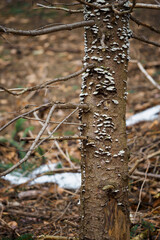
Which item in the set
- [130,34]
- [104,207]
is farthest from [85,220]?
[130,34]

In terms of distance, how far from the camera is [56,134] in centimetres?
461

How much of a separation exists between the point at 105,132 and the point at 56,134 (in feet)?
9.42

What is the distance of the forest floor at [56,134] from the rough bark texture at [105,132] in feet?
0.91

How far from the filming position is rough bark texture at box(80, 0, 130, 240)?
1780 mm

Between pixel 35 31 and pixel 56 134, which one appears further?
pixel 56 134

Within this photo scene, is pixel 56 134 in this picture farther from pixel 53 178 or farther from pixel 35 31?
pixel 35 31

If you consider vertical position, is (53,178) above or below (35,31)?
below

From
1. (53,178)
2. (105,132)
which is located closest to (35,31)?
(105,132)

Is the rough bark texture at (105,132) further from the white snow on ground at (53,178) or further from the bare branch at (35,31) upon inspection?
the white snow on ground at (53,178)

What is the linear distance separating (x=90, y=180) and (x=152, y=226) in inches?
31.5

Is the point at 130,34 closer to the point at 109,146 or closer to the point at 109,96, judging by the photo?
the point at 109,96

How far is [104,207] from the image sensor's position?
1810 millimetres

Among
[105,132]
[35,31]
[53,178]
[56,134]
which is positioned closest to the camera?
[35,31]

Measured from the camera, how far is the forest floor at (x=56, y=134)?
240 cm
